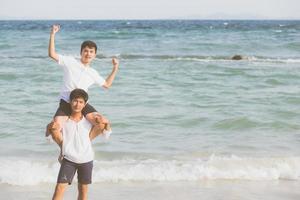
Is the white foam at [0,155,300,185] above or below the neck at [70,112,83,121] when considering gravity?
below

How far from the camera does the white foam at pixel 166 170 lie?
7191 millimetres

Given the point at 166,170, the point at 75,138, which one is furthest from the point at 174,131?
the point at 75,138

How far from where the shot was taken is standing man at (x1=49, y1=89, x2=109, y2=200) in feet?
16.2

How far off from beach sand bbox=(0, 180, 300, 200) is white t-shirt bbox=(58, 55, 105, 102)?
5.32ft

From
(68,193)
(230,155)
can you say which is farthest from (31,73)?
(68,193)

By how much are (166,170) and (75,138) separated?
2.65 meters

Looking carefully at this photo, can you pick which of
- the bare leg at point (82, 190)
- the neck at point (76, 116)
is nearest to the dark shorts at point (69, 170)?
the bare leg at point (82, 190)

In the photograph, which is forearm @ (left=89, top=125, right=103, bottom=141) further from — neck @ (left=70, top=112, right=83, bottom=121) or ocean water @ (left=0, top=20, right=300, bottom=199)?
ocean water @ (left=0, top=20, right=300, bottom=199)

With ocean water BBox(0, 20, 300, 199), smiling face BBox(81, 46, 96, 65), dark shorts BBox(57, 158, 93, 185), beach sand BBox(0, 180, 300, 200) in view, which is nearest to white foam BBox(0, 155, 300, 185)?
ocean water BBox(0, 20, 300, 199)

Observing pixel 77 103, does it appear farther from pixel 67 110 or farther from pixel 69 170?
pixel 69 170

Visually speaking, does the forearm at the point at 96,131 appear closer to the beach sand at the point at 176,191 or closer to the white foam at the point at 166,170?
the beach sand at the point at 176,191

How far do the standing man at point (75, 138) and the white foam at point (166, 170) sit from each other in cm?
212

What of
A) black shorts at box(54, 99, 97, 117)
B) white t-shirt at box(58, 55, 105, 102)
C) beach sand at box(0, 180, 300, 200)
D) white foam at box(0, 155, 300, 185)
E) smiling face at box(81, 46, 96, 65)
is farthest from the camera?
white foam at box(0, 155, 300, 185)

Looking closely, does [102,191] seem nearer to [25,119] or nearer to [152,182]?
[152,182]
